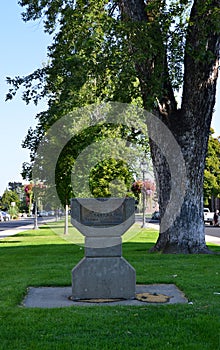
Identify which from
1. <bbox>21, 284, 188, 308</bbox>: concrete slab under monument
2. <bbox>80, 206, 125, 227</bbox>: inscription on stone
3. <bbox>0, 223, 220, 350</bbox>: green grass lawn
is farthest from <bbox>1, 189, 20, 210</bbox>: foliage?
<bbox>80, 206, 125, 227</bbox>: inscription on stone

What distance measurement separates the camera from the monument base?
27.8 ft

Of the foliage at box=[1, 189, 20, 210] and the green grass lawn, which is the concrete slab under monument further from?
the foliage at box=[1, 189, 20, 210]

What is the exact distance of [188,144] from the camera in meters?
16.2

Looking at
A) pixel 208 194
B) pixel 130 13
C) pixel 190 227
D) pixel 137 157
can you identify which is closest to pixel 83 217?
pixel 190 227

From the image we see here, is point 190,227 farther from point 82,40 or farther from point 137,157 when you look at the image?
point 137,157

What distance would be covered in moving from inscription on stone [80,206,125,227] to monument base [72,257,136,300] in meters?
0.54

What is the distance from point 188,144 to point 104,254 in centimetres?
828

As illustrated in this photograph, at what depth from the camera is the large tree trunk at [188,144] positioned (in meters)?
16.0

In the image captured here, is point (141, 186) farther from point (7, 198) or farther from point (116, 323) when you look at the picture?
point (7, 198)

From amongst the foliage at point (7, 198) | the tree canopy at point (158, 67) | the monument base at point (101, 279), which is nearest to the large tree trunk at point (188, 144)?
the tree canopy at point (158, 67)

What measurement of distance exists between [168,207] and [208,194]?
46.3 meters

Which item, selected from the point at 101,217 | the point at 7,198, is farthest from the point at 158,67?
the point at 7,198

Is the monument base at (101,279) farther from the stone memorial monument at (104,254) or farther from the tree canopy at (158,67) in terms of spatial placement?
the tree canopy at (158,67)

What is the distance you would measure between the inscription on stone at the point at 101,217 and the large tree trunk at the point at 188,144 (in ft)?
25.7
